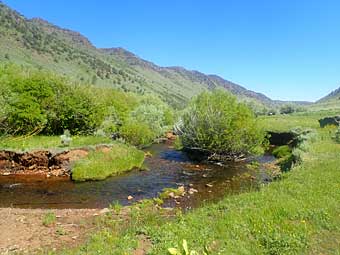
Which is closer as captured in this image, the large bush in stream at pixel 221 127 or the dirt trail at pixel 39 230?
the dirt trail at pixel 39 230

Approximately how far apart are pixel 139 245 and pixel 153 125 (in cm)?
4196

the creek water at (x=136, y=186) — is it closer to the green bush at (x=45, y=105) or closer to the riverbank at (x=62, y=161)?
the riverbank at (x=62, y=161)

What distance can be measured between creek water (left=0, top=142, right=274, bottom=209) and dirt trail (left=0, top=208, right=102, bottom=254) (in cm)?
357

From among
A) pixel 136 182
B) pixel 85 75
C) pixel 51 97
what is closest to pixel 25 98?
pixel 51 97

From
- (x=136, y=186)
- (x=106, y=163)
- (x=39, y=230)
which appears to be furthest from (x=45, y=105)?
(x=39, y=230)

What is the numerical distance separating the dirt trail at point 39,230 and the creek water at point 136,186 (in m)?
3.57

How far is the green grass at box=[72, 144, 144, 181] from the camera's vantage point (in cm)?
2703

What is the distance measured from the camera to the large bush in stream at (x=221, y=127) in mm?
33531

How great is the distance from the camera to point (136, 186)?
25.0 m

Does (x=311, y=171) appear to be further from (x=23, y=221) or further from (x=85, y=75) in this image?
(x=85, y=75)

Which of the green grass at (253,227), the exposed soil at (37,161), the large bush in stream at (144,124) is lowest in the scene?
the green grass at (253,227)

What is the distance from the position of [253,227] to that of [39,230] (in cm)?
862

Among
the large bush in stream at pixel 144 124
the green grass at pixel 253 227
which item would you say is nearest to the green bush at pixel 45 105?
the large bush in stream at pixel 144 124

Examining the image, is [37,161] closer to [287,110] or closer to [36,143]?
[36,143]
